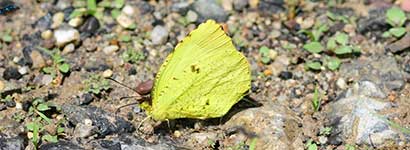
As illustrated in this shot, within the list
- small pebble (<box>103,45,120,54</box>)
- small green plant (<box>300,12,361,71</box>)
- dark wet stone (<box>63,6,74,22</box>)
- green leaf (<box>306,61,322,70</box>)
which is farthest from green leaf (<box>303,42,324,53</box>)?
dark wet stone (<box>63,6,74,22</box>)

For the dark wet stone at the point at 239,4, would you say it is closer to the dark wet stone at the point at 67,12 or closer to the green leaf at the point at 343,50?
the green leaf at the point at 343,50

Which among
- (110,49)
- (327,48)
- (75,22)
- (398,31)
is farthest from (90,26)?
(398,31)

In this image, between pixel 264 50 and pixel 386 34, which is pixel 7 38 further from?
pixel 386 34

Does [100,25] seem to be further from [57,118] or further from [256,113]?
[256,113]

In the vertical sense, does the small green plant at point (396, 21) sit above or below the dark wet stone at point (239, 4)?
below

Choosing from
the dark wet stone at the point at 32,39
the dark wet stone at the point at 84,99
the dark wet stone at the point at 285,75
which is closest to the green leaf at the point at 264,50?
the dark wet stone at the point at 285,75

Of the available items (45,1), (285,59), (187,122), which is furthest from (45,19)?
(285,59)
